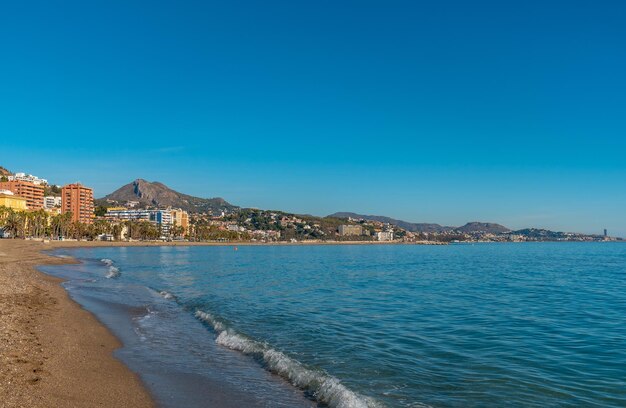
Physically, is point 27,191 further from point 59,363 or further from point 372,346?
point 372,346

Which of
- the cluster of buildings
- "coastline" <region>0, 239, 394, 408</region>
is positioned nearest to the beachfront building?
the cluster of buildings

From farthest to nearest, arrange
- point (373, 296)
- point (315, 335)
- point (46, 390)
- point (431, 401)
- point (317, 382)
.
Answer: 1. point (373, 296)
2. point (315, 335)
3. point (317, 382)
4. point (431, 401)
5. point (46, 390)

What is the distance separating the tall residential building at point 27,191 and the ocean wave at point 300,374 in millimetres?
190729

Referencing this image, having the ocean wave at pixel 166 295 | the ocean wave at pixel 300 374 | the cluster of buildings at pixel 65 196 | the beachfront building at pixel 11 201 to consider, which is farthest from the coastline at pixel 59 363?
the cluster of buildings at pixel 65 196

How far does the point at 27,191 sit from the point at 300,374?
210 m

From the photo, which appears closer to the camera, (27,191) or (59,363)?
(59,363)

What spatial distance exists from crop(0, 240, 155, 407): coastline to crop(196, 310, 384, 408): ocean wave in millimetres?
3274

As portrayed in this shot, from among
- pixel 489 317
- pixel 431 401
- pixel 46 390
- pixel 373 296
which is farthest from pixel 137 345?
pixel 373 296

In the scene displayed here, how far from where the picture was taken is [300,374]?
11.1m

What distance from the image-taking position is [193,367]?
11.7 m

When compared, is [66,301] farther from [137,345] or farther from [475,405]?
[475,405]

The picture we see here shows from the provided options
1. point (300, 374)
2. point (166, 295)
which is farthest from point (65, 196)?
point (300, 374)

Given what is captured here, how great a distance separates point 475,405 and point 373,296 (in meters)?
17.9

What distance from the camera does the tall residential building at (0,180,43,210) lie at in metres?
181
